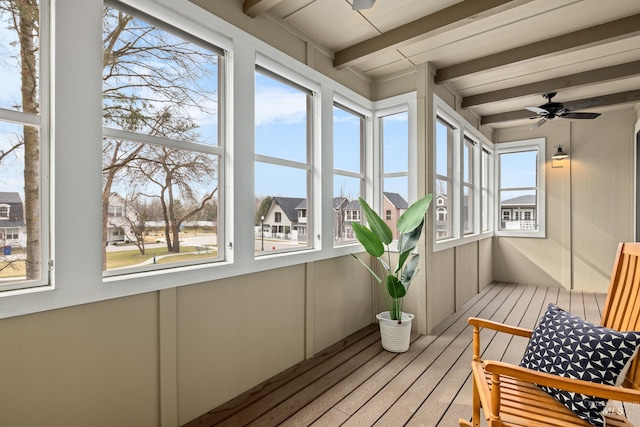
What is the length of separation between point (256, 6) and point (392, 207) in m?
2.39

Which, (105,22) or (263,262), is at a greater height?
(105,22)

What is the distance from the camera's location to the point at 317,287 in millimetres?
3006

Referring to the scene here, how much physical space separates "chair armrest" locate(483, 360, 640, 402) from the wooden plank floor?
2.91 ft

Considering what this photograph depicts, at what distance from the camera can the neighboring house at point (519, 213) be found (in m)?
5.89

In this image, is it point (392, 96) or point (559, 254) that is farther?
point (559, 254)

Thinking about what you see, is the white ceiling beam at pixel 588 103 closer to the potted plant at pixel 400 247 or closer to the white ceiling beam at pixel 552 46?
the white ceiling beam at pixel 552 46

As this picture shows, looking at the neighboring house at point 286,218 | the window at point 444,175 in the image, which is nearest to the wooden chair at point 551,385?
the neighboring house at point 286,218

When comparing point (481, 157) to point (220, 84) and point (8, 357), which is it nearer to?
point (220, 84)

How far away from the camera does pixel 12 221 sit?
4.79 feet

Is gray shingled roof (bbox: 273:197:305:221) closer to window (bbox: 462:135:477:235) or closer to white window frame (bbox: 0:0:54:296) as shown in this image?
white window frame (bbox: 0:0:54:296)

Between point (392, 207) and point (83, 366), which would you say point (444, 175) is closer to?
point (392, 207)

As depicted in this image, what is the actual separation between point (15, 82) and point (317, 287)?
2368mm

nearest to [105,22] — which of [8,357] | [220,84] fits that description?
[220,84]

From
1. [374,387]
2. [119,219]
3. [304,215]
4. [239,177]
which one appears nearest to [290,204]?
[304,215]
